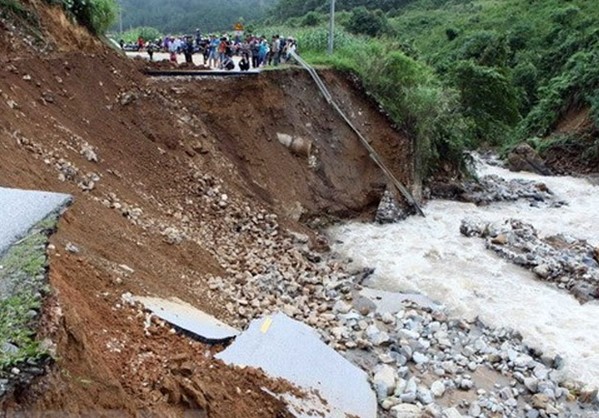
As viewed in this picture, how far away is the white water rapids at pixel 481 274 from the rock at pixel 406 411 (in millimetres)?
3200

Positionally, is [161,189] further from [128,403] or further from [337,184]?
[128,403]

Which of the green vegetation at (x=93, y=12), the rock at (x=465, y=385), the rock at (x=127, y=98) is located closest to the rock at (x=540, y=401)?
the rock at (x=465, y=385)

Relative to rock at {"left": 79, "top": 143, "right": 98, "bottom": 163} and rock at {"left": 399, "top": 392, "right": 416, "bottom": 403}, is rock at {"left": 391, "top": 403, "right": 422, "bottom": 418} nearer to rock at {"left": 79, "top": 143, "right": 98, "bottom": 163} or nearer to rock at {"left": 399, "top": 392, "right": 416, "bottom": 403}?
rock at {"left": 399, "top": 392, "right": 416, "bottom": 403}

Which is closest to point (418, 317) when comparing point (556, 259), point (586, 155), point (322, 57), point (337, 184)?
point (556, 259)

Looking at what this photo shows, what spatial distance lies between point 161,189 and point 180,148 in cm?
153

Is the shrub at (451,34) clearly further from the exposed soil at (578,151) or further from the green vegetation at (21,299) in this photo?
the green vegetation at (21,299)

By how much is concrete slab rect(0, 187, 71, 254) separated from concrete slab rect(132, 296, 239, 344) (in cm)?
160

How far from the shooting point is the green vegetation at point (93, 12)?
13.6 metres

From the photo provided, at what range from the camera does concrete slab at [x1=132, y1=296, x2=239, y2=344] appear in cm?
696

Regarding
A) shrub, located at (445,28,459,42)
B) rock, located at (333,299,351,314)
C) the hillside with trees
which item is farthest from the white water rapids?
the hillside with trees

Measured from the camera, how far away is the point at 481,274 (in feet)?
42.6

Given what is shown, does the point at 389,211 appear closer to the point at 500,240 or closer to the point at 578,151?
the point at 500,240

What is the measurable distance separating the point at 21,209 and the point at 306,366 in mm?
4142

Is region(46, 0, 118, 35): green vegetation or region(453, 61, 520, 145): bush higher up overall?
region(46, 0, 118, 35): green vegetation
